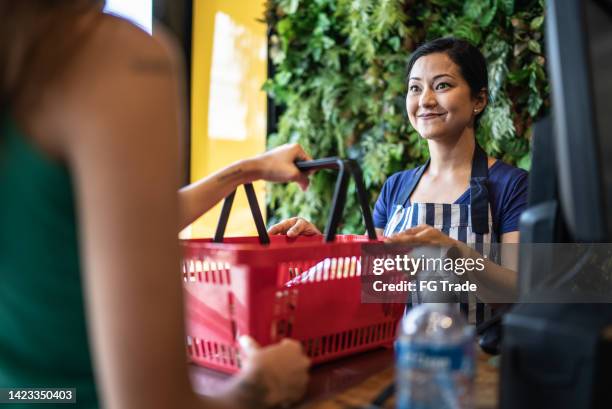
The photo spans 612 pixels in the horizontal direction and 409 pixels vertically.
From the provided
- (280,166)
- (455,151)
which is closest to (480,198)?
(455,151)

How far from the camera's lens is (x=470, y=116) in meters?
1.93

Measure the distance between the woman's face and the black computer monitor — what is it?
46.2 inches

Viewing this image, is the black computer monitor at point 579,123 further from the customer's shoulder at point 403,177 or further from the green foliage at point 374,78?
the green foliage at point 374,78

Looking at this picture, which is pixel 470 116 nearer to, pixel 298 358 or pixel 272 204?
pixel 298 358

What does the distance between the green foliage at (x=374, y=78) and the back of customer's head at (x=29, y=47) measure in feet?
7.84

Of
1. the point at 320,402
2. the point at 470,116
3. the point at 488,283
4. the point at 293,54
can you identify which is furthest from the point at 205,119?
the point at 320,402

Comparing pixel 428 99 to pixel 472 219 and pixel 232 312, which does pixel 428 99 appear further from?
pixel 232 312

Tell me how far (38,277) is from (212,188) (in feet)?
1.93

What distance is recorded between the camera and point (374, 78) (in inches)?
122

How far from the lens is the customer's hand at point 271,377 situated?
27.4 inches

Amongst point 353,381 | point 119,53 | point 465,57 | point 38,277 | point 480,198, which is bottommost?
point 353,381

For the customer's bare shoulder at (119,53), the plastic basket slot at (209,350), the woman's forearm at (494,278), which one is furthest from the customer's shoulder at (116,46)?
the woman's forearm at (494,278)

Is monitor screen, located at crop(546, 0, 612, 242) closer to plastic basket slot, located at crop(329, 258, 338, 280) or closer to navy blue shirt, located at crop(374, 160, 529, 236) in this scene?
plastic basket slot, located at crop(329, 258, 338, 280)

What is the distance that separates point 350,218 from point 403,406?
8.46 ft
